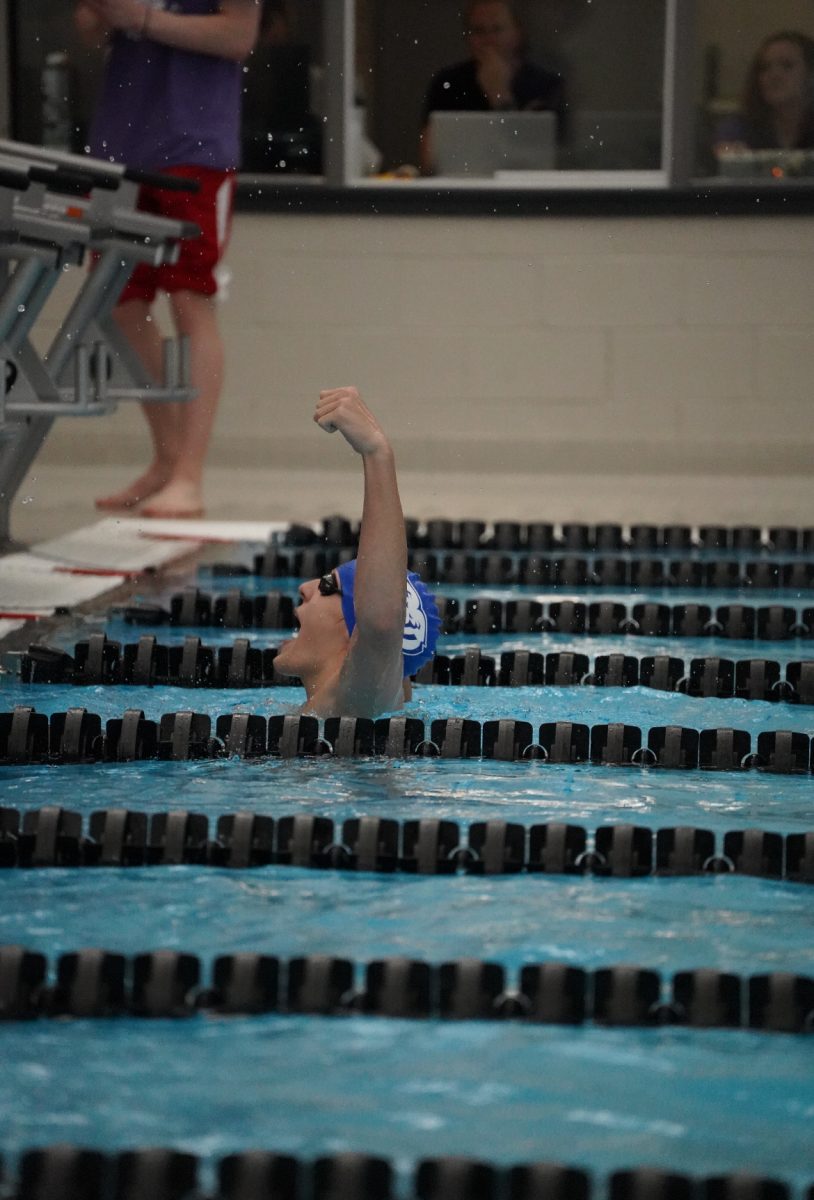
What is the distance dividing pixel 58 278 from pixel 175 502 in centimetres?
123

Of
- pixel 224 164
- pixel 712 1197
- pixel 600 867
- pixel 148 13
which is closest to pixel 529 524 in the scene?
pixel 224 164

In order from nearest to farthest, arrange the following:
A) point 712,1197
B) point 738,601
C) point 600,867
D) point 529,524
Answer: point 712,1197 → point 600,867 → point 738,601 → point 529,524

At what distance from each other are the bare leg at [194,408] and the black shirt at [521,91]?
8.73 ft

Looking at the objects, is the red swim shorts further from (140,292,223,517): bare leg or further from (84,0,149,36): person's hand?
(84,0,149,36): person's hand

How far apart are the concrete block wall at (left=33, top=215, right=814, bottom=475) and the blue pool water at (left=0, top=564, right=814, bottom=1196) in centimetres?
510

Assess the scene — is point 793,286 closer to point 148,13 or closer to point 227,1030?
point 148,13

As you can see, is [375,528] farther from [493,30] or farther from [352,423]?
[493,30]

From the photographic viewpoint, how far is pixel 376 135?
9.41m

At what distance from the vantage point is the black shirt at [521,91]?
30.5 ft

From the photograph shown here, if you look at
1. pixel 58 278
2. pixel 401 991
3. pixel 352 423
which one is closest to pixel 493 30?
pixel 58 278

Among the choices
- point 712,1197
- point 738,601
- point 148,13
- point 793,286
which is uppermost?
point 148,13

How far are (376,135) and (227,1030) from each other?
24.6 ft

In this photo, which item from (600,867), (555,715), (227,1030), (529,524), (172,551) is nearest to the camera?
(227,1030)

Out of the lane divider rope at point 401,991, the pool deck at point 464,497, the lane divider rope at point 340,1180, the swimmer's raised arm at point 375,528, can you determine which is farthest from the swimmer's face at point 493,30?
the lane divider rope at point 340,1180
